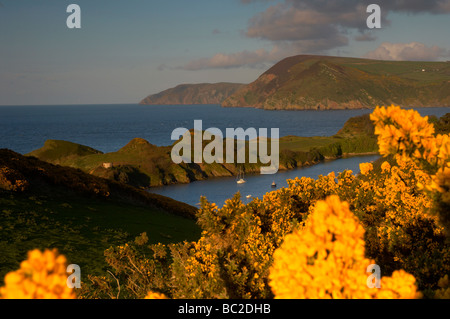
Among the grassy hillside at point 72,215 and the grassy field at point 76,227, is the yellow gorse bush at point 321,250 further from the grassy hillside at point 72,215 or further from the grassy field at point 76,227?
the grassy hillside at point 72,215

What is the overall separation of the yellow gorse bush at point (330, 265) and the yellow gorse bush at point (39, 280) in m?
2.10

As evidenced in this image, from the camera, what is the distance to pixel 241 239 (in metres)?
11.0

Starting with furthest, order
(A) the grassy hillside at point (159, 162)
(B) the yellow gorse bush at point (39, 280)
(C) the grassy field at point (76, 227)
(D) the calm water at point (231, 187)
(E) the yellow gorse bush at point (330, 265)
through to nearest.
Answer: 1. (A) the grassy hillside at point (159, 162)
2. (D) the calm water at point (231, 187)
3. (C) the grassy field at point (76, 227)
4. (E) the yellow gorse bush at point (330, 265)
5. (B) the yellow gorse bush at point (39, 280)

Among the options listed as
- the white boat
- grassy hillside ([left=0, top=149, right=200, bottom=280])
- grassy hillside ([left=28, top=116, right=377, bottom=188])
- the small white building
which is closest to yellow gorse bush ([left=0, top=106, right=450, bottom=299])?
grassy hillside ([left=0, top=149, right=200, bottom=280])

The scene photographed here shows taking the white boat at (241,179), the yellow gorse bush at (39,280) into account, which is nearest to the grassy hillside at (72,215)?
the yellow gorse bush at (39,280)

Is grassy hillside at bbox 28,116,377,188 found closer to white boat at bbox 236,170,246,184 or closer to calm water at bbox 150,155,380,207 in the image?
white boat at bbox 236,170,246,184

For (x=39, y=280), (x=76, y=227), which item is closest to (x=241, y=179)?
(x=76, y=227)

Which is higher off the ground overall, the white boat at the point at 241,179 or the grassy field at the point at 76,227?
the grassy field at the point at 76,227

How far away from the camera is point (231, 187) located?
97250 millimetres

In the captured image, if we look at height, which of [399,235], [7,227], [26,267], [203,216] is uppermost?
[26,267]

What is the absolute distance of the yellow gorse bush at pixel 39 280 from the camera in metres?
3.03
